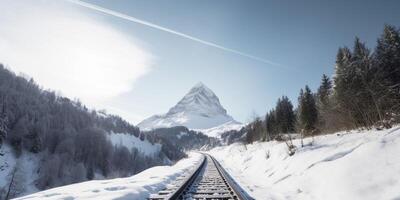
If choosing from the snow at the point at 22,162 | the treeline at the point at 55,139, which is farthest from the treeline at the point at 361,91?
the snow at the point at 22,162

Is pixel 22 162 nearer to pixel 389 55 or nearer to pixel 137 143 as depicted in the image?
pixel 137 143

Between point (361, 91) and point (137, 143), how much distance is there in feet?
477

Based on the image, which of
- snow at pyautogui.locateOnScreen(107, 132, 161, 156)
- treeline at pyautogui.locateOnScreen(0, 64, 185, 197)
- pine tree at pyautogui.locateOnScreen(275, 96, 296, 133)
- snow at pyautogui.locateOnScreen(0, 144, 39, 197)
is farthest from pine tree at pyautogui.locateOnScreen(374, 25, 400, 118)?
snow at pyautogui.locateOnScreen(107, 132, 161, 156)

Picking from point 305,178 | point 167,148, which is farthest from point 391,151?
point 167,148

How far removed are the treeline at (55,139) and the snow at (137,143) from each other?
2408 centimetres

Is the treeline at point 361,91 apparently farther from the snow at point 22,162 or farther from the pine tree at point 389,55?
the snow at point 22,162

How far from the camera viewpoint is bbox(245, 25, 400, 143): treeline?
43.7 feet

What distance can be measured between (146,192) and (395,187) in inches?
249

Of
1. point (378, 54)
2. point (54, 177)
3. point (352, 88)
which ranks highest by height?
point (378, 54)

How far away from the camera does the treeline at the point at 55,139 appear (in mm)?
70850

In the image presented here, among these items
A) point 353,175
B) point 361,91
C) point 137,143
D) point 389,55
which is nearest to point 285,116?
point 389,55

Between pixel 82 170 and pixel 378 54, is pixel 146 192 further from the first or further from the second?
pixel 82 170

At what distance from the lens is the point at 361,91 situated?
21.6 metres

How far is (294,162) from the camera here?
470 inches
